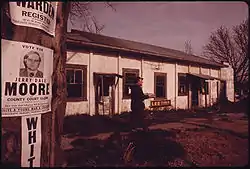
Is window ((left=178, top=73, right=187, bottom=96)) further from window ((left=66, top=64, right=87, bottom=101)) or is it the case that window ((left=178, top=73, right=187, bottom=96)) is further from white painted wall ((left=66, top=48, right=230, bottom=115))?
window ((left=66, top=64, right=87, bottom=101))

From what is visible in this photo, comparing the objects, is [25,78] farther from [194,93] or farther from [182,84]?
[194,93]

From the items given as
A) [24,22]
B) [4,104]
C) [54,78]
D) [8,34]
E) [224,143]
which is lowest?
[224,143]

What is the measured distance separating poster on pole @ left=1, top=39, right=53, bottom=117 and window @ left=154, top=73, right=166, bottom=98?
489 inches

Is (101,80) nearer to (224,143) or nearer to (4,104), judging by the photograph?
(224,143)

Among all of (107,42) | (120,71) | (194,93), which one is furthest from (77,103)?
(194,93)

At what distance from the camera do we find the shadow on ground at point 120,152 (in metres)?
4.53

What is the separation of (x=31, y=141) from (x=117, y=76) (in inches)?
356

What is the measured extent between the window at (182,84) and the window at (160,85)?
2061 millimetres

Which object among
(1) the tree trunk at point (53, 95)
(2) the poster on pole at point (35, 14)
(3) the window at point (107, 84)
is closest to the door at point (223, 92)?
(3) the window at point (107, 84)

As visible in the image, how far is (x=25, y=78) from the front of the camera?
1.73 m

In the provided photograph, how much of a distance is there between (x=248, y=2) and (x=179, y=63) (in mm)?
13021

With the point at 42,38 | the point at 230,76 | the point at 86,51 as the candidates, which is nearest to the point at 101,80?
the point at 86,51

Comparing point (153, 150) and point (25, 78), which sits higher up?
point (25, 78)

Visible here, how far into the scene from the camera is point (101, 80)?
10539 mm
